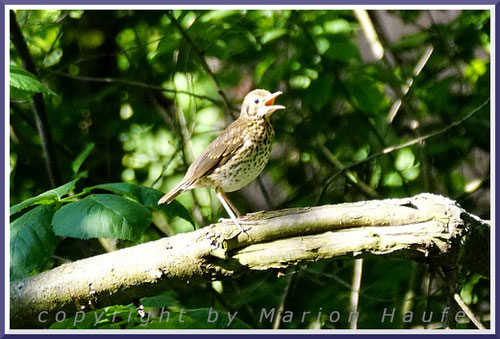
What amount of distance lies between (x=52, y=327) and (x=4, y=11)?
3.29 ft

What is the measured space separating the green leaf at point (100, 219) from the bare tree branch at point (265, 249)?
189mm

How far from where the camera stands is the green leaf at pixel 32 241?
1.62 metres

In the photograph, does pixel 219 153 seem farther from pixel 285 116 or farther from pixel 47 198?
pixel 47 198

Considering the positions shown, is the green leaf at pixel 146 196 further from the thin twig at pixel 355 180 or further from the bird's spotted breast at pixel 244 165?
the thin twig at pixel 355 180

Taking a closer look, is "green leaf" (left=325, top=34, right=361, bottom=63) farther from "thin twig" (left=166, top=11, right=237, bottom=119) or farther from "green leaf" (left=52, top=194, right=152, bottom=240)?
"green leaf" (left=52, top=194, right=152, bottom=240)

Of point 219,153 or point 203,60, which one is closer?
point 219,153

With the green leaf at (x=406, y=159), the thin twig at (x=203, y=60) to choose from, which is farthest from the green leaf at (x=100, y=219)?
the green leaf at (x=406, y=159)

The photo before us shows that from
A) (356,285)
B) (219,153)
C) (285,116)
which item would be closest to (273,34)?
(285,116)

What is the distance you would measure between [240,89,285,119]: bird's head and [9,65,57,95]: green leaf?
655mm

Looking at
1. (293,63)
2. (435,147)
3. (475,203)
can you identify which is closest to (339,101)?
(293,63)

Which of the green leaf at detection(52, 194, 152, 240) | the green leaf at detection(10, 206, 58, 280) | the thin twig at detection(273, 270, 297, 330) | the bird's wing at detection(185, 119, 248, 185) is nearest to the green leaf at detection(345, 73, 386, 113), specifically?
the bird's wing at detection(185, 119, 248, 185)

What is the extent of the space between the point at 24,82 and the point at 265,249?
802mm

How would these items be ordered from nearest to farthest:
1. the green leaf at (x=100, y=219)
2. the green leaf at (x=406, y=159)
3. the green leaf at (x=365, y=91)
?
the green leaf at (x=100, y=219)
the green leaf at (x=365, y=91)
the green leaf at (x=406, y=159)

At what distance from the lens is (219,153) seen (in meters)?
2.04
